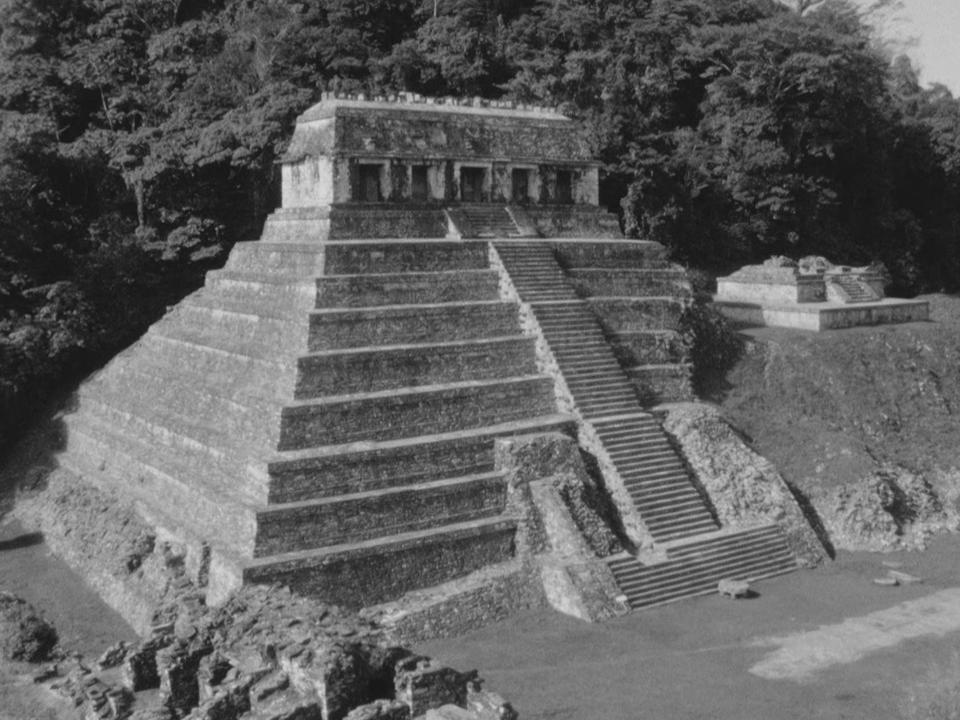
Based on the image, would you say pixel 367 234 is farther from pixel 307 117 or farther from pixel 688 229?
pixel 688 229

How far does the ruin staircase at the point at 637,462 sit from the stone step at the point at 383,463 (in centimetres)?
195

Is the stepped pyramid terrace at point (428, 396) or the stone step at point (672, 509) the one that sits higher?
the stepped pyramid terrace at point (428, 396)

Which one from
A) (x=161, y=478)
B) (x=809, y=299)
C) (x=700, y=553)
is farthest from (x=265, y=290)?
(x=809, y=299)

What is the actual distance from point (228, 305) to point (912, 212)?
37.5 meters

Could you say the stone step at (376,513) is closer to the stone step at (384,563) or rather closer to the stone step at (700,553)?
the stone step at (384,563)

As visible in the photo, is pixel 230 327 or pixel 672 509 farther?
pixel 230 327

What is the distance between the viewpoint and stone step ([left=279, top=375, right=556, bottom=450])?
19797 mm

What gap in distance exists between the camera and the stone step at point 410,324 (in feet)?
69.7

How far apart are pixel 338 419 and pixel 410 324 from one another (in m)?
3.19

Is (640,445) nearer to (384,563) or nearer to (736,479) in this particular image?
(736,479)

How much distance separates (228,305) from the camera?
2447 centimetres

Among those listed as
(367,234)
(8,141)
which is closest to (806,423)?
(367,234)

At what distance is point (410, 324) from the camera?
73.2 ft

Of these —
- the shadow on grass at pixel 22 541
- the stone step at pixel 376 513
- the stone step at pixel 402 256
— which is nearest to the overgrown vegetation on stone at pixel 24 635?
the stone step at pixel 376 513
